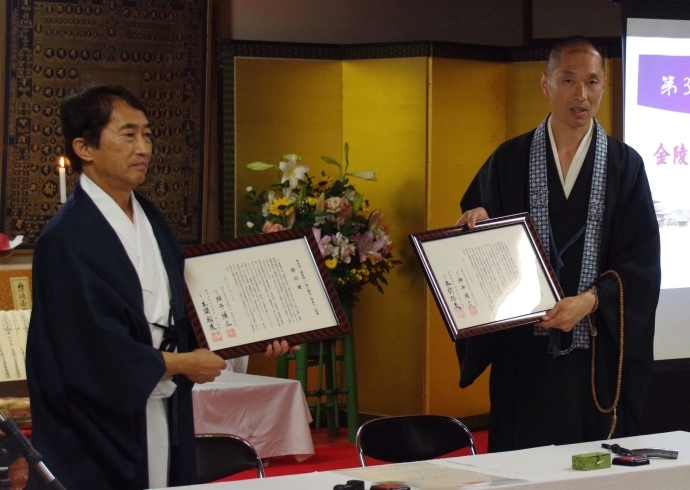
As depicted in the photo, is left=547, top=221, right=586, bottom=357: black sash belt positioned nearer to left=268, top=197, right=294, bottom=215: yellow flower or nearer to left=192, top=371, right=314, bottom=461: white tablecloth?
left=192, top=371, right=314, bottom=461: white tablecloth

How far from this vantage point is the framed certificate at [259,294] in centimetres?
267

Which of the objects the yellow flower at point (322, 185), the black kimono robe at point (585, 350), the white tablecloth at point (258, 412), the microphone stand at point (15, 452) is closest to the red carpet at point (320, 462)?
the white tablecloth at point (258, 412)

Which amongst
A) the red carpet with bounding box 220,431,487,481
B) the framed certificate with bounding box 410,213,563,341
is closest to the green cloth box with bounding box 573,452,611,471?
the framed certificate with bounding box 410,213,563,341

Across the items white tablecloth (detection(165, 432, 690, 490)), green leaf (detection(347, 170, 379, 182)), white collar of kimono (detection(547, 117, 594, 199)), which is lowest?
white tablecloth (detection(165, 432, 690, 490))

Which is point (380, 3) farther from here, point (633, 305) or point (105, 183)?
point (105, 183)

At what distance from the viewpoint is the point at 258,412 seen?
455 cm

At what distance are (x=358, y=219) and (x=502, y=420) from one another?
238 centimetres

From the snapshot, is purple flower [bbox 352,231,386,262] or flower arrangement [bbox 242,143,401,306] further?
purple flower [bbox 352,231,386,262]

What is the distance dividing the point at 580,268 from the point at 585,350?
0.25 meters

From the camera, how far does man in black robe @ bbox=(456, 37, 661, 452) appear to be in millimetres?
3221

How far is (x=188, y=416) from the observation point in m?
2.59

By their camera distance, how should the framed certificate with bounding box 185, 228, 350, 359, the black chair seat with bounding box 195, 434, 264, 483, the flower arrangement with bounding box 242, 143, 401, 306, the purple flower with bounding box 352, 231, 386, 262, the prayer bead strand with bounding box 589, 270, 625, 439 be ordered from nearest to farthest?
1. the framed certificate with bounding box 185, 228, 350, 359
2. the black chair seat with bounding box 195, 434, 264, 483
3. the prayer bead strand with bounding box 589, 270, 625, 439
4. the flower arrangement with bounding box 242, 143, 401, 306
5. the purple flower with bounding box 352, 231, 386, 262

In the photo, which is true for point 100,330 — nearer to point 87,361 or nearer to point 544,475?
point 87,361

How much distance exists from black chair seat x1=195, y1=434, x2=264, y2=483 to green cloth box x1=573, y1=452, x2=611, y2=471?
87 centimetres
